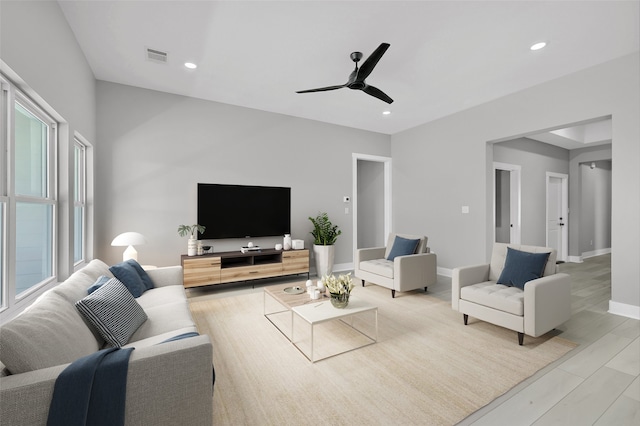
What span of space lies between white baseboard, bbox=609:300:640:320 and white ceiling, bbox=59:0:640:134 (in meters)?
2.80

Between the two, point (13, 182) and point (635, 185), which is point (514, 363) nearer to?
point (635, 185)

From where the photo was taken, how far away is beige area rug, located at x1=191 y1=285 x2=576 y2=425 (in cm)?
176

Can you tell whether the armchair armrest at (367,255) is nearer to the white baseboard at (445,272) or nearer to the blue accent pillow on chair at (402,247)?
the blue accent pillow on chair at (402,247)

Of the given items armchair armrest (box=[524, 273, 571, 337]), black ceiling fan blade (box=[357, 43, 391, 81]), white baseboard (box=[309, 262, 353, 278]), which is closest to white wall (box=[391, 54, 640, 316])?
armchair armrest (box=[524, 273, 571, 337])

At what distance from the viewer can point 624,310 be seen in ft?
10.7

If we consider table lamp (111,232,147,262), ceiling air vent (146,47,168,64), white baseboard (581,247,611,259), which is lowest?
white baseboard (581,247,611,259)

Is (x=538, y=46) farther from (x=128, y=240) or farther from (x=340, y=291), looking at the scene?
(x=128, y=240)

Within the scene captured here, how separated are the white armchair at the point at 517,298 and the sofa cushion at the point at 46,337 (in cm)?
309

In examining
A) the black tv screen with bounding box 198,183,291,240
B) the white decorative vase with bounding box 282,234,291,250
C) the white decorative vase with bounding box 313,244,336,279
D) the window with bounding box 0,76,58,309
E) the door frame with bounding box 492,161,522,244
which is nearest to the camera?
the window with bounding box 0,76,58,309

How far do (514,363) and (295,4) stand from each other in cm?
341

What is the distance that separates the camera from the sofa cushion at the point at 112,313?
1681 mm

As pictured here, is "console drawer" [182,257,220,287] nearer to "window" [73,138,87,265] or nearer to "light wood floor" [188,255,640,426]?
"window" [73,138,87,265]

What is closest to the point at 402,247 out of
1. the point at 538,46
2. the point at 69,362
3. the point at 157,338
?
the point at 538,46

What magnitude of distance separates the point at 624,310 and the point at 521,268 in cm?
157
